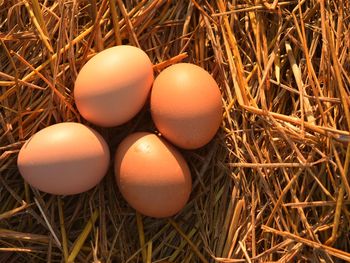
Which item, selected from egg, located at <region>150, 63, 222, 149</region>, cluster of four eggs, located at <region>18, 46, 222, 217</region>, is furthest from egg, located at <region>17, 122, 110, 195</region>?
egg, located at <region>150, 63, 222, 149</region>

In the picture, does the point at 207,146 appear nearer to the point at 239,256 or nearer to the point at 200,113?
the point at 200,113

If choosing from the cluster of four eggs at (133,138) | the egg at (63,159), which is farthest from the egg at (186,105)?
the egg at (63,159)

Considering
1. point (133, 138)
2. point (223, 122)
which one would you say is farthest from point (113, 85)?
point (223, 122)

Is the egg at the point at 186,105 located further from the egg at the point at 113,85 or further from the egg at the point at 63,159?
the egg at the point at 63,159

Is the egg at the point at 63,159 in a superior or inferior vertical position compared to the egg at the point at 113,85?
inferior

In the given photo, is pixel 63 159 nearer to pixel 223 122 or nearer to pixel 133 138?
pixel 133 138

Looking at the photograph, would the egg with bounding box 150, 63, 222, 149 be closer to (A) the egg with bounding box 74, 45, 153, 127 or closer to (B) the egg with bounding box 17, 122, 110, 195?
(A) the egg with bounding box 74, 45, 153, 127

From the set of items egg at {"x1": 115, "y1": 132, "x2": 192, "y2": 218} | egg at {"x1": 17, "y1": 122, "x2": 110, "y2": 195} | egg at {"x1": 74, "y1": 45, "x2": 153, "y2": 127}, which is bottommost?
egg at {"x1": 115, "y1": 132, "x2": 192, "y2": 218}
